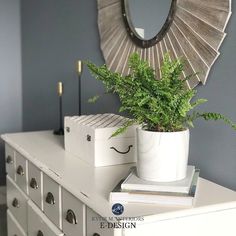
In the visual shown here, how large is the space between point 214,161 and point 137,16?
31.4 inches

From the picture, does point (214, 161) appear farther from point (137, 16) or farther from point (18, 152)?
point (18, 152)

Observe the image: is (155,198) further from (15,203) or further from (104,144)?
(15,203)

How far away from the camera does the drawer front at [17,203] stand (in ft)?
6.48

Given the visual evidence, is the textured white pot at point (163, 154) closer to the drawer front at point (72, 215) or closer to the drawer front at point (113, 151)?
the drawer front at point (72, 215)

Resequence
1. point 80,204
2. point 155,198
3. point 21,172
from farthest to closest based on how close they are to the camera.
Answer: point 21,172 → point 80,204 → point 155,198

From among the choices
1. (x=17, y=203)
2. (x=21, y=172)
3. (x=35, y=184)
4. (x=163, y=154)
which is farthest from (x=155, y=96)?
(x=17, y=203)

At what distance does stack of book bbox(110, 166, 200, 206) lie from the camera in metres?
1.17

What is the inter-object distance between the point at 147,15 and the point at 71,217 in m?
0.95

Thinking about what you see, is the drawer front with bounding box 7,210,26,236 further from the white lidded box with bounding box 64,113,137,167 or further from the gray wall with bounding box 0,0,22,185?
the gray wall with bounding box 0,0,22,185

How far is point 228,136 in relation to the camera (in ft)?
4.69

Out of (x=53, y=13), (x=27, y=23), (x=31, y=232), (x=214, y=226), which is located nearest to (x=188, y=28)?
(x=214, y=226)

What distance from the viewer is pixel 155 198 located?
3.88 feet

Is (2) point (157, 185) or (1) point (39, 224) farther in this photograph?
(1) point (39, 224)

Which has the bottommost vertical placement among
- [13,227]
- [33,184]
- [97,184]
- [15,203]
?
[13,227]
